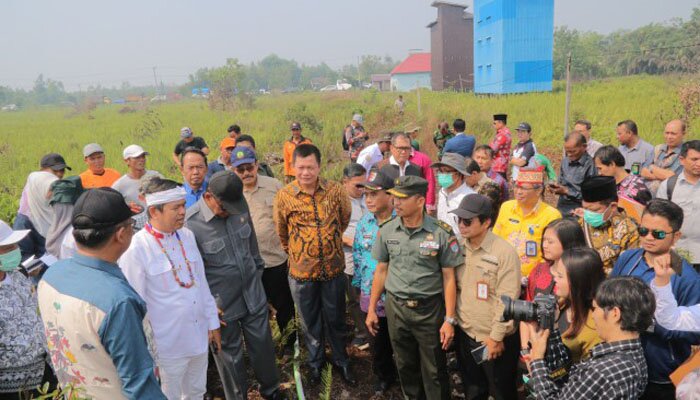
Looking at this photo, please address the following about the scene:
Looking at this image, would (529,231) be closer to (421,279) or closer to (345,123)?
(421,279)

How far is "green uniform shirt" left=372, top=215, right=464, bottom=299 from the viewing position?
105 inches

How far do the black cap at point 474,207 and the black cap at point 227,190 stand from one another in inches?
52.2

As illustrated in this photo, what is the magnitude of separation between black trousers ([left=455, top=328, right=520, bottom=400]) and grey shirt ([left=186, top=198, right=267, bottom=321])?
1.36 m

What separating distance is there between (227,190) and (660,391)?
2465 millimetres

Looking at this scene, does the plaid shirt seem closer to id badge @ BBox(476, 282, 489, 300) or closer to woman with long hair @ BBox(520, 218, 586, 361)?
woman with long hair @ BBox(520, 218, 586, 361)

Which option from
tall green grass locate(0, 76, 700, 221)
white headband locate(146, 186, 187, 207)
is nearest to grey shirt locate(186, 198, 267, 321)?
white headband locate(146, 186, 187, 207)

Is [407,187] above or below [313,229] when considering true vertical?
above

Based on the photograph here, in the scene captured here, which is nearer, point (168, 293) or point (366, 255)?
point (168, 293)

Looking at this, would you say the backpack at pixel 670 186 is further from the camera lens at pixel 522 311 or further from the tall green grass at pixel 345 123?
the tall green grass at pixel 345 123

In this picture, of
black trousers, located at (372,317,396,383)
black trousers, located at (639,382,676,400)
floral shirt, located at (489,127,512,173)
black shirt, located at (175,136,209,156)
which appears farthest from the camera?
black shirt, located at (175,136,209,156)

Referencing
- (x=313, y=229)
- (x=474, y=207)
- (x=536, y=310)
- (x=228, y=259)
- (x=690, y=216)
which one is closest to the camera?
(x=536, y=310)

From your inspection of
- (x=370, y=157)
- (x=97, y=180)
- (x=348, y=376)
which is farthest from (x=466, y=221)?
(x=97, y=180)

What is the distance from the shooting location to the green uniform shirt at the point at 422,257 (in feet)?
→ 8.79

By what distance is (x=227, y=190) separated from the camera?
2670mm
